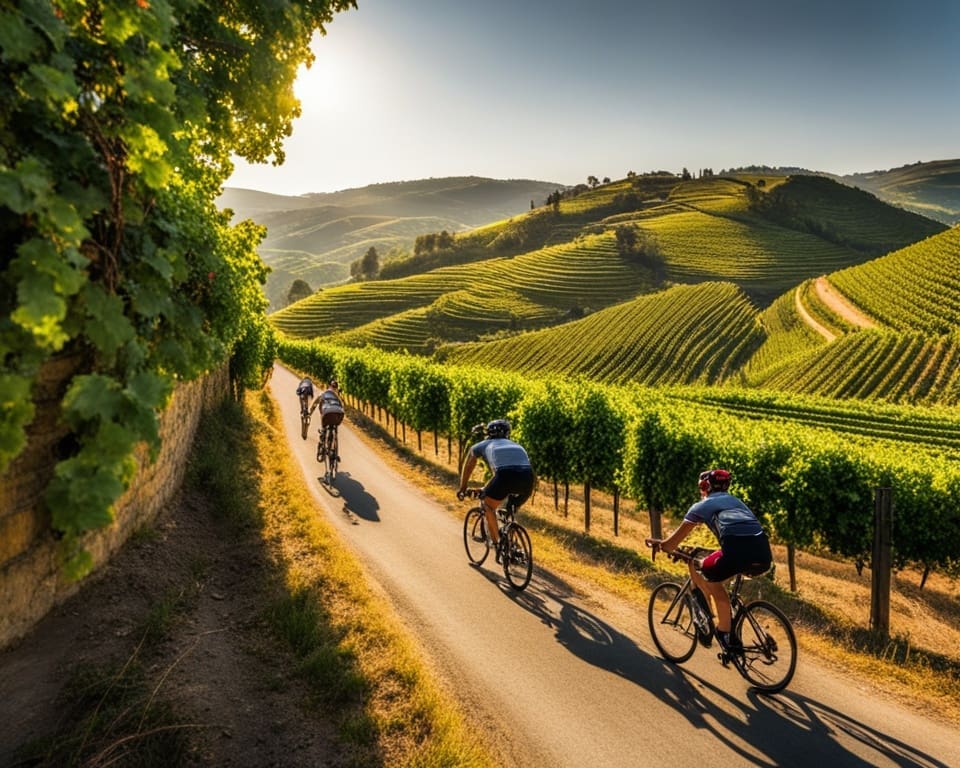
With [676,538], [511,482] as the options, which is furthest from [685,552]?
[511,482]

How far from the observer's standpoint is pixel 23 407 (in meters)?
2.91

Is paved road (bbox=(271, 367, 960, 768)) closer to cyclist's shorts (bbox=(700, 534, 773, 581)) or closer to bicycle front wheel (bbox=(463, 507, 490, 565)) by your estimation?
bicycle front wheel (bbox=(463, 507, 490, 565))

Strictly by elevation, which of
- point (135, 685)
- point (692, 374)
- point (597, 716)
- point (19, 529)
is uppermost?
point (19, 529)

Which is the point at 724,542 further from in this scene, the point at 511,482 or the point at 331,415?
the point at 331,415

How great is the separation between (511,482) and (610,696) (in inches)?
148

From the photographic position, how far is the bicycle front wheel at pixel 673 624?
785 centimetres

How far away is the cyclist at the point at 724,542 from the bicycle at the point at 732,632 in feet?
0.55

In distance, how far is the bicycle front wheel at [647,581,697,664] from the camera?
7.85 m

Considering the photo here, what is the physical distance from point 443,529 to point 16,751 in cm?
A: 1059

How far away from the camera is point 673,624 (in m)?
8.12

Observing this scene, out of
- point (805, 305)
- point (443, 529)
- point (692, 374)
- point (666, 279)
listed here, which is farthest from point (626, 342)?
point (443, 529)

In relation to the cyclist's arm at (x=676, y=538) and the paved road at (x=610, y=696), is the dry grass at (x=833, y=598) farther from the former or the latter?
the cyclist's arm at (x=676, y=538)

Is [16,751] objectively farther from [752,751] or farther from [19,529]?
[752,751]

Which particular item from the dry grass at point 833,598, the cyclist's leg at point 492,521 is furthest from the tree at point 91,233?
the dry grass at point 833,598
